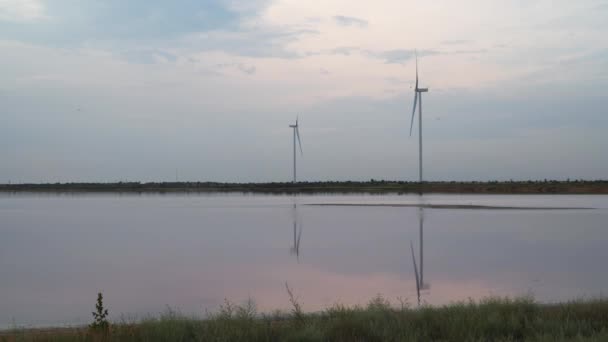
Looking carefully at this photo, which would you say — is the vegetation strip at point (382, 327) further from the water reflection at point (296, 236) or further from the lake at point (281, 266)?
the water reflection at point (296, 236)

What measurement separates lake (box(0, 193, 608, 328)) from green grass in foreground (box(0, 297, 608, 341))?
1.93 metres

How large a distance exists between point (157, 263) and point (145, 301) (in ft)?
14.3

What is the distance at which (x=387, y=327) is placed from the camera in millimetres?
7191

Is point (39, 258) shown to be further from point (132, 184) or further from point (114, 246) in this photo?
point (132, 184)

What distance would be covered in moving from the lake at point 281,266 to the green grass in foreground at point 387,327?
6.34ft

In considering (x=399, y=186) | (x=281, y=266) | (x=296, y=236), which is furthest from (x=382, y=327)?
(x=399, y=186)

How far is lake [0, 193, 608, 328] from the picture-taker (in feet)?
34.6

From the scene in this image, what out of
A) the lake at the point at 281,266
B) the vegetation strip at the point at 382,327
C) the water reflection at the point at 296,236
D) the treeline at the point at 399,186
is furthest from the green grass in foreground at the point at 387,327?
the treeline at the point at 399,186

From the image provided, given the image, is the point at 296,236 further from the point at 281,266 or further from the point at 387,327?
the point at 387,327

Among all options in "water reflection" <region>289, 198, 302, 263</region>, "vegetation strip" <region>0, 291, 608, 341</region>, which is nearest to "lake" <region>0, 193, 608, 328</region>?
"water reflection" <region>289, 198, 302, 263</region>

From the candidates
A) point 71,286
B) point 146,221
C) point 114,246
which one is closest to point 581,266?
point 71,286

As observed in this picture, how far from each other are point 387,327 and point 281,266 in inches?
284

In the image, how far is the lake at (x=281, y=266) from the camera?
10555mm

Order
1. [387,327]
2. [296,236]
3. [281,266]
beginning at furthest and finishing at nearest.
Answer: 1. [296,236]
2. [281,266]
3. [387,327]
